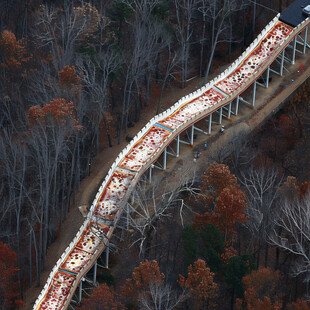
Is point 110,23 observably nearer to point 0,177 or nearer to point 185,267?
point 0,177

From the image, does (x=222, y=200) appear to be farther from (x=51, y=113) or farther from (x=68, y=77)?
(x=68, y=77)

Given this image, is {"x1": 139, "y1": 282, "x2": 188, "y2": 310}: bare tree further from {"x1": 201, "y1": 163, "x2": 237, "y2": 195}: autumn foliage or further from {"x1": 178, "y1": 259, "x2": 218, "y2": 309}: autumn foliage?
{"x1": 201, "y1": 163, "x2": 237, "y2": 195}: autumn foliage

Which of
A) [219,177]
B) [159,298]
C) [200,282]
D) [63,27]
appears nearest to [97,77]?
[63,27]

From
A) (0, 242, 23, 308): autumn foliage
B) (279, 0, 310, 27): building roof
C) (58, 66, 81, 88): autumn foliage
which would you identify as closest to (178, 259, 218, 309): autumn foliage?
(0, 242, 23, 308): autumn foliage

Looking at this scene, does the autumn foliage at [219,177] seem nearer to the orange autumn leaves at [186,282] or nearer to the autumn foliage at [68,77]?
the orange autumn leaves at [186,282]

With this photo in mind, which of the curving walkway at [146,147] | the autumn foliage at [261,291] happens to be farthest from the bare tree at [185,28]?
the autumn foliage at [261,291]
